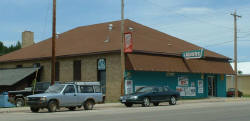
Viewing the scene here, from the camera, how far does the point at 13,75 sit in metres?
40.8

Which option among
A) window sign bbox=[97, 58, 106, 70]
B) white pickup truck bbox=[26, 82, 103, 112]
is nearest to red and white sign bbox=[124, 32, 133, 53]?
window sign bbox=[97, 58, 106, 70]

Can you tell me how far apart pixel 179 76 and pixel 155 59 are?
16.0 ft

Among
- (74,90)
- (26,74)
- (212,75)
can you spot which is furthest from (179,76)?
(74,90)

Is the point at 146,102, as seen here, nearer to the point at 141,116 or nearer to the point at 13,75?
the point at 141,116

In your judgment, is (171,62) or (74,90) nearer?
(74,90)

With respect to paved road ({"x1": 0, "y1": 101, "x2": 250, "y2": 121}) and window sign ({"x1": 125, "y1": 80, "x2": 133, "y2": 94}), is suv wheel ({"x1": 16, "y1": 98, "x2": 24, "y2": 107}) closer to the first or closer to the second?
paved road ({"x1": 0, "y1": 101, "x2": 250, "y2": 121})

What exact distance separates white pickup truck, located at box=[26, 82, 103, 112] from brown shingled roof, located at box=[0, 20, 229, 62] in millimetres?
9264

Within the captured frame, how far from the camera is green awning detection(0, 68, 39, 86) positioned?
39.0 m

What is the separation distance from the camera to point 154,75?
37125 mm

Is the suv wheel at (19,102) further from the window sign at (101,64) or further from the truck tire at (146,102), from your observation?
the truck tire at (146,102)

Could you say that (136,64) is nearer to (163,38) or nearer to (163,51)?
(163,51)

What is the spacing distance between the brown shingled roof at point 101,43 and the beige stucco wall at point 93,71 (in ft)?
2.42

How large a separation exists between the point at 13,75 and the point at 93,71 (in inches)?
366

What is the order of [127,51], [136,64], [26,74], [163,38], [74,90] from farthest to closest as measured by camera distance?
1. [163,38]
2. [26,74]
3. [136,64]
4. [127,51]
5. [74,90]
